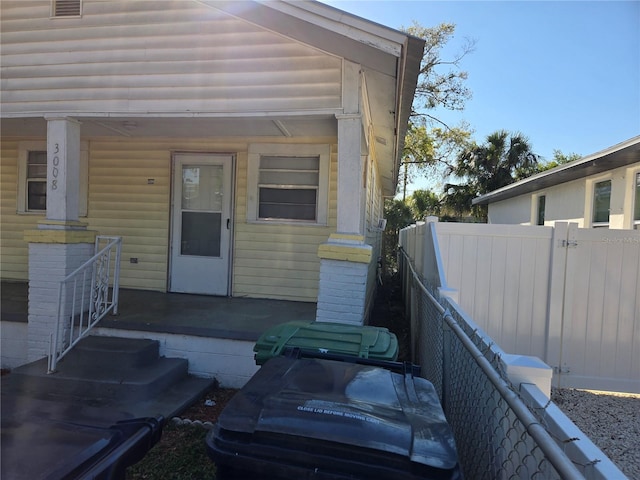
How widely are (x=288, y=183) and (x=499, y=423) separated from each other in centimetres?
507

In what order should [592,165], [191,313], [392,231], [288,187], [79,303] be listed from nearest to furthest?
[79,303] → [191,313] → [288,187] → [592,165] → [392,231]

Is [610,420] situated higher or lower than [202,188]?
lower

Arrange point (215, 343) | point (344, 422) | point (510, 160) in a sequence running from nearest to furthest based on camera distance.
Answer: point (344, 422)
point (215, 343)
point (510, 160)

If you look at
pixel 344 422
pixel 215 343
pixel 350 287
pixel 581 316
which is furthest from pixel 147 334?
pixel 581 316

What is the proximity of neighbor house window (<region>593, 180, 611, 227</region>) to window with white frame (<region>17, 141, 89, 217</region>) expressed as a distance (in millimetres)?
9794

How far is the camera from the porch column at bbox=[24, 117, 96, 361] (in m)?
4.60

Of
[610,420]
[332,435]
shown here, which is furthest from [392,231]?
[332,435]

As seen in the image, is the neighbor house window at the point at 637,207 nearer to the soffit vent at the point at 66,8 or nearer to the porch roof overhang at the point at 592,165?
the porch roof overhang at the point at 592,165

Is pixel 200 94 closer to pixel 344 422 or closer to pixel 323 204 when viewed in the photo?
pixel 323 204

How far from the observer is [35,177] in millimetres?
6945

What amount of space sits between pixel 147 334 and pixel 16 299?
8.98 ft

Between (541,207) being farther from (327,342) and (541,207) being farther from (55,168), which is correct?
(55,168)

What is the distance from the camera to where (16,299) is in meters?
5.73

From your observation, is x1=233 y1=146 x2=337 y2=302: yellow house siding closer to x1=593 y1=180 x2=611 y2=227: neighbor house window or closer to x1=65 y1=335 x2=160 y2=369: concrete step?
x1=65 y1=335 x2=160 y2=369: concrete step
